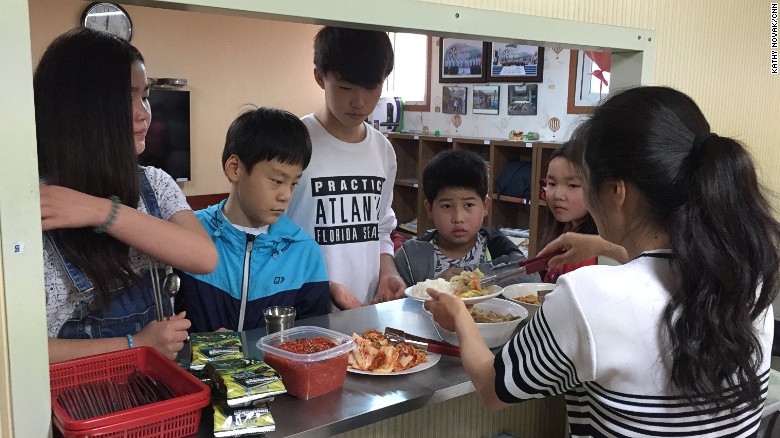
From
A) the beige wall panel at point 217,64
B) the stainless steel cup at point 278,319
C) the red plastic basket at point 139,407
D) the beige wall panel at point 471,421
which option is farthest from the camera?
the beige wall panel at point 217,64

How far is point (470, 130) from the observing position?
5.42 meters

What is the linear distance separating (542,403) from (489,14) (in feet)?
3.51

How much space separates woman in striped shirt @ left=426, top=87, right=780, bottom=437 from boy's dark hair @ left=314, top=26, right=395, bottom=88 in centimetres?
104

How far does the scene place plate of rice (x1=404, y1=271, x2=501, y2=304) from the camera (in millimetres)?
1455

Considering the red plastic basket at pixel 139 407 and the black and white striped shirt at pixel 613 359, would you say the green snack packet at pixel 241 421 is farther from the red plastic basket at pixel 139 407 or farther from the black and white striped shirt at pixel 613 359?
the black and white striped shirt at pixel 613 359

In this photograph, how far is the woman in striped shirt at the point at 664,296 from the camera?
88 centimetres

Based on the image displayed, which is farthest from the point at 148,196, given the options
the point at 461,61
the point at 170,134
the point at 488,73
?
the point at 461,61

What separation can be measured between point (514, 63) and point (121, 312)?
4.23 metres

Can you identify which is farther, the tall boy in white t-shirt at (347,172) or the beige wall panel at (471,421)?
the tall boy in white t-shirt at (347,172)

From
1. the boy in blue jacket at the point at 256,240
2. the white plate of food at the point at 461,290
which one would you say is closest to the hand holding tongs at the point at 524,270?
the white plate of food at the point at 461,290

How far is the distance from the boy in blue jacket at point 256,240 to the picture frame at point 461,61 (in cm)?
379

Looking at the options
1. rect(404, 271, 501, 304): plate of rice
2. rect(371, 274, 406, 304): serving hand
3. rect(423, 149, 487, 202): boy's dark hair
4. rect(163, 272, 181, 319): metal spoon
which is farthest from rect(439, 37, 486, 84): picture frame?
rect(163, 272, 181, 319): metal spoon

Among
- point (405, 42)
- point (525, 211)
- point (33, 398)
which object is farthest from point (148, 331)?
point (405, 42)

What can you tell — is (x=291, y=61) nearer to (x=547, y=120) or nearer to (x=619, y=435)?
(x=547, y=120)
